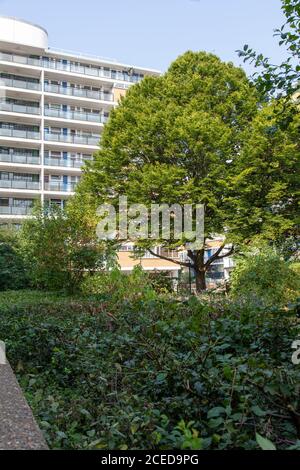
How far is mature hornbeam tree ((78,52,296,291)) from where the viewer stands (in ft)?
64.3

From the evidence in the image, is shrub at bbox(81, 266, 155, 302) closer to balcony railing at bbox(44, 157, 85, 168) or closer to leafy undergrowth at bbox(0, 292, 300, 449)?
leafy undergrowth at bbox(0, 292, 300, 449)

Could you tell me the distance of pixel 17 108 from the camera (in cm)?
4050

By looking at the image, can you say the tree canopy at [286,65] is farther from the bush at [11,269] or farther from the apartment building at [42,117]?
the apartment building at [42,117]

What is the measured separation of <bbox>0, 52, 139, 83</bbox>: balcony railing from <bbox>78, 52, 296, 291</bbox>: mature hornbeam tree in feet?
75.0

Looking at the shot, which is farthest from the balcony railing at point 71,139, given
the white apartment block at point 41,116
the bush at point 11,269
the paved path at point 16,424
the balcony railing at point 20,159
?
the paved path at point 16,424

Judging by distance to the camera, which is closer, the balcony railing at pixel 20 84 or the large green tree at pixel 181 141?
the large green tree at pixel 181 141

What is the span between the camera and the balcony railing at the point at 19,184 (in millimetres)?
39219

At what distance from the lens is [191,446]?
1995mm

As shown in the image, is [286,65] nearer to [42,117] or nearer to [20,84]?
[42,117]

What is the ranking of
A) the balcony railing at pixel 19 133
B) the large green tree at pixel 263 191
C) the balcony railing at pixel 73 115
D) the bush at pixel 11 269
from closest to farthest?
the large green tree at pixel 263 191, the bush at pixel 11 269, the balcony railing at pixel 19 133, the balcony railing at pixel 73 115

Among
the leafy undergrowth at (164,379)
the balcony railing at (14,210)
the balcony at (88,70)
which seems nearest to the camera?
the leafy undergrowth at (164,379)

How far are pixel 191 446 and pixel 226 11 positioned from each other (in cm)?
401

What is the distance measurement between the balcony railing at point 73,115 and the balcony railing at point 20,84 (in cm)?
238
